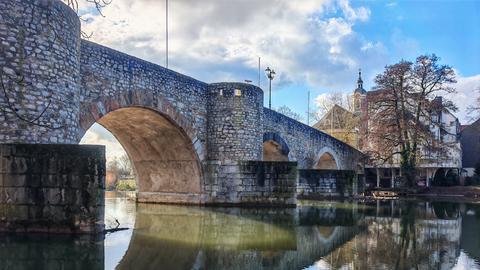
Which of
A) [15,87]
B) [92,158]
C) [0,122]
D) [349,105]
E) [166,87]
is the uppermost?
[349,105]

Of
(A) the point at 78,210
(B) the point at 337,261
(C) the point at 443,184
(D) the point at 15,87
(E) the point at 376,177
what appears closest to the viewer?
(B) the point at 337,261

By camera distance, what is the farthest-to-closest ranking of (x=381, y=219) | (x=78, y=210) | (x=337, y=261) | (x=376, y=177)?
(x=376, y=177) → (x=381, y=219) → (x=78, y=210) → (x=337, y=261)

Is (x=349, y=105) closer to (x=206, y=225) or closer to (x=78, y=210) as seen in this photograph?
(x=206, y=225)

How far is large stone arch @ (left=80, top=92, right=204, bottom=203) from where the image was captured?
1596cm

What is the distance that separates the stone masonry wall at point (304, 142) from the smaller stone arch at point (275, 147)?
0.24 meters

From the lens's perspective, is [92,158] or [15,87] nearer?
[92,158]

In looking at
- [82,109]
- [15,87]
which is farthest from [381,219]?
[15,87]

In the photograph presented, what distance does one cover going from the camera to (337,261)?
7.36 metres

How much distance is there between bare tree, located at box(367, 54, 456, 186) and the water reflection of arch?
62.9ft

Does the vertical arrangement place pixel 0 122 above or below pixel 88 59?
below

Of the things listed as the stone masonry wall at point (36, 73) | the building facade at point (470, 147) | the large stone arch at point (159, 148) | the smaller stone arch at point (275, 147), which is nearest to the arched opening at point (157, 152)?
the large stone arch at point (159, 148)

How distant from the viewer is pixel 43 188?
8.10 m

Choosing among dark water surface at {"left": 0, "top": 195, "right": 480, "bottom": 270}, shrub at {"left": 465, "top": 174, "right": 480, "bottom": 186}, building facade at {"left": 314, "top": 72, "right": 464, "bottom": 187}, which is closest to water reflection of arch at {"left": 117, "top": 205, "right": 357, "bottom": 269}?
dark water surface at {"left": 0, "top": 195, "right": 480, "bottom": 270}

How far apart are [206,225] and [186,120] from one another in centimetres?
595
